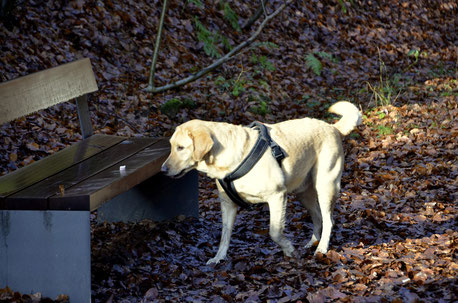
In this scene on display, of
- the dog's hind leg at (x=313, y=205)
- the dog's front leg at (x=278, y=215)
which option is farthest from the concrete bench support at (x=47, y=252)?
the dog's hind leg at (x=313, y=205)

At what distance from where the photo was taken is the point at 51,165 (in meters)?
4.77

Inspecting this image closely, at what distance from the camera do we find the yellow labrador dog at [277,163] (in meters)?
4.52

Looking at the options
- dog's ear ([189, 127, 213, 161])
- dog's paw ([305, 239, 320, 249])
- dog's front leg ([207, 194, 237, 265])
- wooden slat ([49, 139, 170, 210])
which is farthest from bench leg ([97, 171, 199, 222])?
dog's ear ([189, 127, 213, 161])

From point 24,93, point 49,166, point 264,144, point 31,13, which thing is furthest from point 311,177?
point 31,13

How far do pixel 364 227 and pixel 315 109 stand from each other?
473cm

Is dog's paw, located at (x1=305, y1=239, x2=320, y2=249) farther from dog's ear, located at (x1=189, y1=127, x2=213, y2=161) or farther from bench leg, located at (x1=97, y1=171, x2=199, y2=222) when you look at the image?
dog's ear, located at (x1=189, y1=127, x2=213, y2=161)

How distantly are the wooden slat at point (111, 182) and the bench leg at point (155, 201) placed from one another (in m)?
0.65

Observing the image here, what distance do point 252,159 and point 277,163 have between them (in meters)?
0.27

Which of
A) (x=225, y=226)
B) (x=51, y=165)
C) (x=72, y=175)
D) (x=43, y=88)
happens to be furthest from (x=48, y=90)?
(x=225, y=226)

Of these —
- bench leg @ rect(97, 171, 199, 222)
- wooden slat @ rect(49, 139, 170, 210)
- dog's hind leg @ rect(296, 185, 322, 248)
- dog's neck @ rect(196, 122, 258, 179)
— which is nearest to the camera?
wooden slat @ rect(49, 139, 170, 210)

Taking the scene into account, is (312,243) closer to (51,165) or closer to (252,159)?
(252,159)

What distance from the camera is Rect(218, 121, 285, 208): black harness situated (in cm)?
460

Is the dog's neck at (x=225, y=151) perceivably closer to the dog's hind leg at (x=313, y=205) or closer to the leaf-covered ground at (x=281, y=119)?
the leaf-covered ground at (x=281, y=119)

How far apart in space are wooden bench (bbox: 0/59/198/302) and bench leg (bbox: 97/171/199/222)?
57 cm
